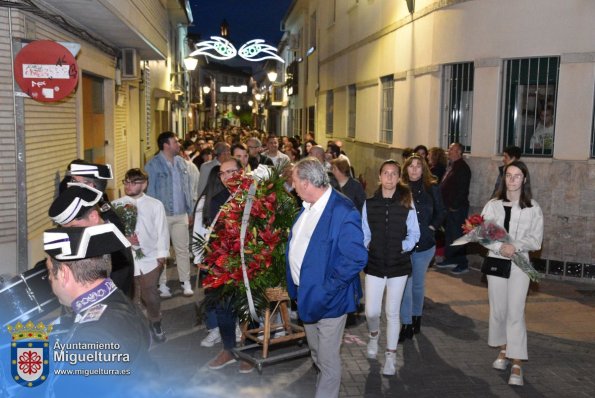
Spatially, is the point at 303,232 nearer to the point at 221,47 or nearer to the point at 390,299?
the point at 390,299

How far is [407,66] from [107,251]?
1233cm

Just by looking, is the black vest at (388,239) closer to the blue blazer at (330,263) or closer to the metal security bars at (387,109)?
the blue blazer at (330,263)

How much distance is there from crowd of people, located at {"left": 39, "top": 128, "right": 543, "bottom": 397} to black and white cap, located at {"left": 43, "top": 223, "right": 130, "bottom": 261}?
0.08 feet

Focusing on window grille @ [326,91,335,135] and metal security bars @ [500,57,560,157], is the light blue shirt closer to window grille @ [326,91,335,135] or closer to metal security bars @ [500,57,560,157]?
metal security bars @ [500,57,560,157]

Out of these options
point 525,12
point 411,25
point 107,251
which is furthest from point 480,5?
point 107,251

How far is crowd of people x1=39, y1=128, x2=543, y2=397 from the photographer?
476 cm

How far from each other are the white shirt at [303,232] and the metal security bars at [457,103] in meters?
7.32

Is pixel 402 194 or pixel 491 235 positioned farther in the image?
pixel 402 194

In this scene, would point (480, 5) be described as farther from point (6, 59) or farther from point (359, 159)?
point (359, 159)

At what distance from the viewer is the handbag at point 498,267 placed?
6.12 metres

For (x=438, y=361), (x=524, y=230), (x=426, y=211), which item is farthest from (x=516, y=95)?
(x=438, y=361)

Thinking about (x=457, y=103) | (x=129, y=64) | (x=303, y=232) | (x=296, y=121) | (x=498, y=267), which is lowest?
(x=498, y=267)

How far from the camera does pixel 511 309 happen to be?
615 centimetres

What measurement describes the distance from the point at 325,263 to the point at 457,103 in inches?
318
